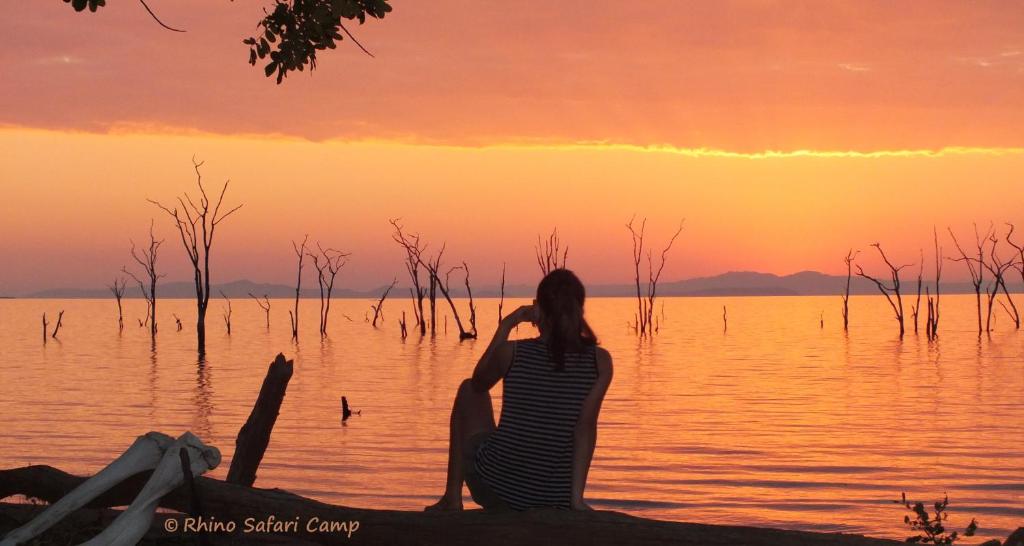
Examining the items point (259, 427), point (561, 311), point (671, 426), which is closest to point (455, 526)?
point (561, 311)

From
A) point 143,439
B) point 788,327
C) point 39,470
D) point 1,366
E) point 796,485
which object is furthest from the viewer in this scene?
point 788,327

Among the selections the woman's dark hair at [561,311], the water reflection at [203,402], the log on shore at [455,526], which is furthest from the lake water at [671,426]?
the woman's dark hair at [561,311]

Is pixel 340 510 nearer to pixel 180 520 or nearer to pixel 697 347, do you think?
pixel 180 520

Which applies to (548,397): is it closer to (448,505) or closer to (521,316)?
(521,316)

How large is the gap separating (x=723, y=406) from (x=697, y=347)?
2134cm

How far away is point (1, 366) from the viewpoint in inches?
1256

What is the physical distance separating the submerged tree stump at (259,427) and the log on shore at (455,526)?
3.88 feet

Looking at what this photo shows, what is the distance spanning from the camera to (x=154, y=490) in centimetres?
480

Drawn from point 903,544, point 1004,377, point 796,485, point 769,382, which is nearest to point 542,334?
point 903,544

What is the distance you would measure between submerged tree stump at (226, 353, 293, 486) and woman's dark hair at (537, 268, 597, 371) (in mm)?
2699

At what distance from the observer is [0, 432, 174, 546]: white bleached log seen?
4602 mm

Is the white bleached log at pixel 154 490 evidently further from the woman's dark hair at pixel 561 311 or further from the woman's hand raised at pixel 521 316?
the woman's dark hair at pixel 561 311

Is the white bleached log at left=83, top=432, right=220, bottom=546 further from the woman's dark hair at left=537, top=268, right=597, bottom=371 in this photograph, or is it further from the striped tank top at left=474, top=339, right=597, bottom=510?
the woman's dark hair at left=537, top=268, right=597, bottom=371

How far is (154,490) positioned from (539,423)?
5.50ft
